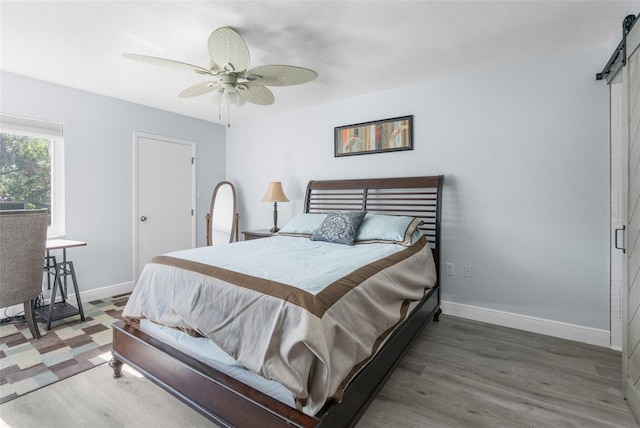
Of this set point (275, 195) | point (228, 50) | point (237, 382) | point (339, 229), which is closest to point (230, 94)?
point (228, 50)

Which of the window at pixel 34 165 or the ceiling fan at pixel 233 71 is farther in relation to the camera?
the window at pixel 34 165

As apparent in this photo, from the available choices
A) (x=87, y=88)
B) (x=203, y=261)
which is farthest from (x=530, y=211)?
(x=87, y=88)

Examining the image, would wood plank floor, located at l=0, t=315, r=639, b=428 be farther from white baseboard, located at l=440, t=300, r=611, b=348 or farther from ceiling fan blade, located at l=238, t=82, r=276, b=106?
ceiling fan blade, located at l=238, t=82, r=276, b=106

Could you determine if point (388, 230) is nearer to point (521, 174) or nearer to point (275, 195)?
point (521, 174)

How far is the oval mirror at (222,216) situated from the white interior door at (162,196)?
0.90 feet

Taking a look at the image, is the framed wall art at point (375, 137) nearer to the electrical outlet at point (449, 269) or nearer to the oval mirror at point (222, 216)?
the electrical outlet at point (449, 269)

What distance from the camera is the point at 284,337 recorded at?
4.16 feet

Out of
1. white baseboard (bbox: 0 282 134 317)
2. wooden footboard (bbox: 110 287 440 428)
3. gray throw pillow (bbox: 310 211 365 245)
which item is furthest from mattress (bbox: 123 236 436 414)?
white baseboard (bbox: 0 282 134 317)

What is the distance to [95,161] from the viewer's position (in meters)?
3.55

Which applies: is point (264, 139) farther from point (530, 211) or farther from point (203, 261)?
point (530, 211)

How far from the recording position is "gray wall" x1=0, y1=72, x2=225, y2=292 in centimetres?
315

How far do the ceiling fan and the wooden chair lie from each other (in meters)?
1.59

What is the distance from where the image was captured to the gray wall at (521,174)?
8.20 ft

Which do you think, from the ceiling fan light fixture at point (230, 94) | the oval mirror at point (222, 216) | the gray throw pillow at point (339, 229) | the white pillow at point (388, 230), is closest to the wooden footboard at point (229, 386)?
the white pillow at point (388, 230)
